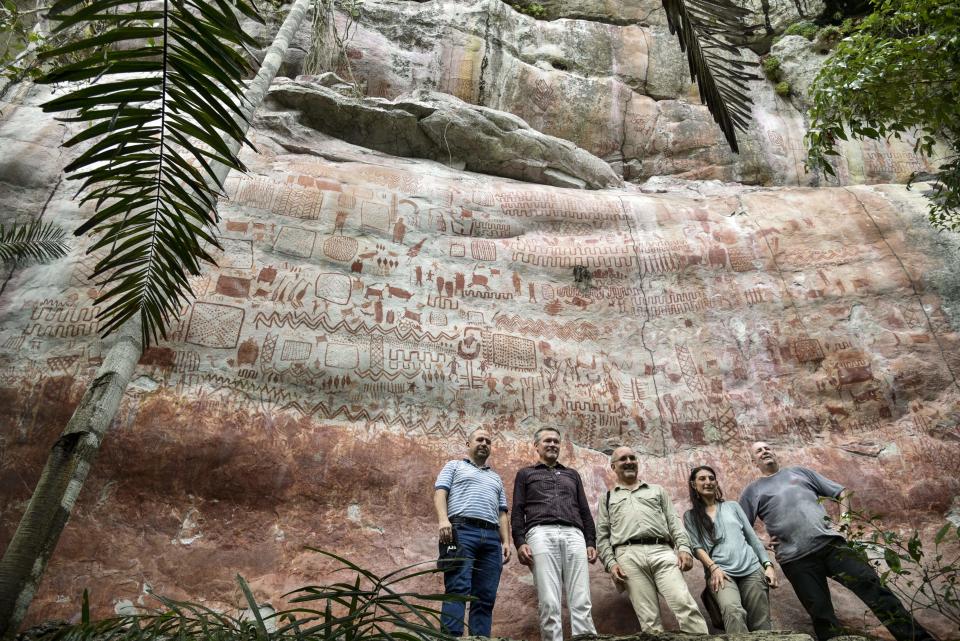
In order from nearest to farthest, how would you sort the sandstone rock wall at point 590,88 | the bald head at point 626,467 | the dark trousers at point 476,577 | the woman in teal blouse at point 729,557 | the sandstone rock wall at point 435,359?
1. the dark trousers at point 476,577
2. the woman in teal blouse at point 729,557
3. the bald head at point 626,467
4. the sandstone rock wall at point 435,359
5. the sandstone rock wall at point 590,88

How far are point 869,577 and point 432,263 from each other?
5.61 metres

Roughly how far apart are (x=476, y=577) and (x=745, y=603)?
1865 millimetres

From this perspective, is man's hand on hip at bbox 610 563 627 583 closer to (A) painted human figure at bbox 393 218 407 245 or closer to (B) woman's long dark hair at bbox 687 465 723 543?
(B) woman's long dark hair at bbox 687 465 723 543

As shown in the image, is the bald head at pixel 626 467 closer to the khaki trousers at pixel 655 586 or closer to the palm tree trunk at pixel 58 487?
the khaki trousers at pixel 655 586

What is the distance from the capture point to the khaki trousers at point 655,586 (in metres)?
4.76

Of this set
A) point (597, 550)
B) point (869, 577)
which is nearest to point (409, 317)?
point (597, 550)

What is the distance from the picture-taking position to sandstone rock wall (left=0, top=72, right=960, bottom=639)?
6309mm

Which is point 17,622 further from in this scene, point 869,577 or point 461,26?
point 461,26

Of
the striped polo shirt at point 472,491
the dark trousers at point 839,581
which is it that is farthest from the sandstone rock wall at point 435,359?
the striped polo shirt at point 472,491

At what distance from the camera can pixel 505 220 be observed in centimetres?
977

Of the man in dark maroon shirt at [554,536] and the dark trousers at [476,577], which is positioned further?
the man in dark maroon shirt at [554,536]

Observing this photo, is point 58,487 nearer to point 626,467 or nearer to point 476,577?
point 476,577

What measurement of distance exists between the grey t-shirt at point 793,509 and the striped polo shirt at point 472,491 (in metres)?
1.93

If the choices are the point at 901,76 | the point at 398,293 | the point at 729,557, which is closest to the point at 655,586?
the point at 729,557
